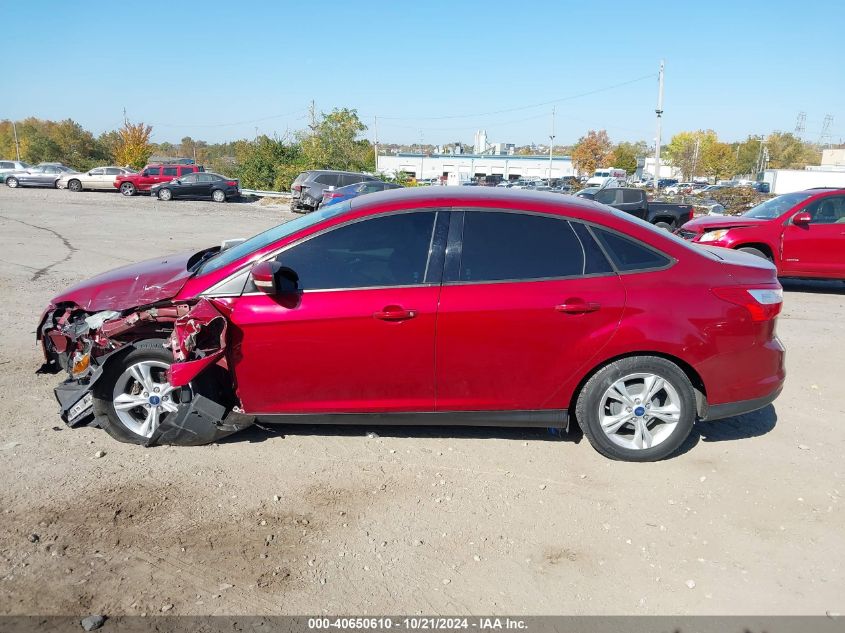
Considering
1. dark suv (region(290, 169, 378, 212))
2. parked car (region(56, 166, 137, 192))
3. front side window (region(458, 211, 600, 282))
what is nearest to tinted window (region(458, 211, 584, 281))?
front side window (region(458, 211, 600, 282))

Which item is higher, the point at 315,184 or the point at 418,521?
the point at 315,184

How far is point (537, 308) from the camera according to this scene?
165 inches

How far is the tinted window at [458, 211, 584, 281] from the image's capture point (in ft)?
14.0

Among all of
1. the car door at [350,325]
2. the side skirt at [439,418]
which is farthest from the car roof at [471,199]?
the side skirt at [439,418]

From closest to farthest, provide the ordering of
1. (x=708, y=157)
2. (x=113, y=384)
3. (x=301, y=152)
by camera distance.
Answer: (x=113, y=384) → (x=301, y=152) → (x=708, y=157)

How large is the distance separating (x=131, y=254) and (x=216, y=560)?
436 inches

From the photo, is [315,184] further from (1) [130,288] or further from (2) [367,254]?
(2) [367,254]

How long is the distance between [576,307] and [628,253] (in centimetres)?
56

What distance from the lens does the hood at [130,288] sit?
15.0 ft

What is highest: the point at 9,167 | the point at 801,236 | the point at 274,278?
the point at 9,167

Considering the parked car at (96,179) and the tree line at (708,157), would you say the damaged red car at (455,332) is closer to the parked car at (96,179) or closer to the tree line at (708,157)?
the parked car at (96,179)

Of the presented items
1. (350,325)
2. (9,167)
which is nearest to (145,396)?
(350,325)

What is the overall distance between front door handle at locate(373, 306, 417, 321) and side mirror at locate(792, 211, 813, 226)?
8.63 metres

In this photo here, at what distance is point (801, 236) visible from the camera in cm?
1025
